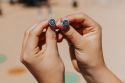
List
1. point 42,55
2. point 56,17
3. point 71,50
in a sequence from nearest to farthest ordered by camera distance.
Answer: point 42,55, point 71,50, point 56,17

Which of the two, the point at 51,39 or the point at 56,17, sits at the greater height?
the point at 51,39

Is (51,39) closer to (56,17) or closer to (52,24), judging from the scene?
(52,24)

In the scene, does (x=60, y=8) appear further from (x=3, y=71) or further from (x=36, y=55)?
(x=36, y=55)

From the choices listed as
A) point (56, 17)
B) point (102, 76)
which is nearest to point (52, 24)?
point (102, 76)

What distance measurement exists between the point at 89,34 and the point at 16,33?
167 centimetres

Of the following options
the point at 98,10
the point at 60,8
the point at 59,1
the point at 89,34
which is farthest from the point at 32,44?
the point at 59,1

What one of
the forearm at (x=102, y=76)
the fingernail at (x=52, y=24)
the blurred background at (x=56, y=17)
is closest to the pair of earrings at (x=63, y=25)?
the fingernail at (x=52, y=24)

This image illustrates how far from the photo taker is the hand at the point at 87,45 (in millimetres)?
778

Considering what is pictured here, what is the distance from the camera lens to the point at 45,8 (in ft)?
10.4

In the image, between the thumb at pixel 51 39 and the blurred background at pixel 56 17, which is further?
the blurred background at pixel 56 17

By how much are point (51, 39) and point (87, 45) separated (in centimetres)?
10

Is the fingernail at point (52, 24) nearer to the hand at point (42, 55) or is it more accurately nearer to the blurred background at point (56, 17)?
the hand at point (42, 55)

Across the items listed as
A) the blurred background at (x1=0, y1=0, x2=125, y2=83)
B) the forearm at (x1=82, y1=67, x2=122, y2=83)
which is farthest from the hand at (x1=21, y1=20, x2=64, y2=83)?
the blurred background at (x1=0, y1=0, x2=125, y2=83)

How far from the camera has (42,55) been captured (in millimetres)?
733
